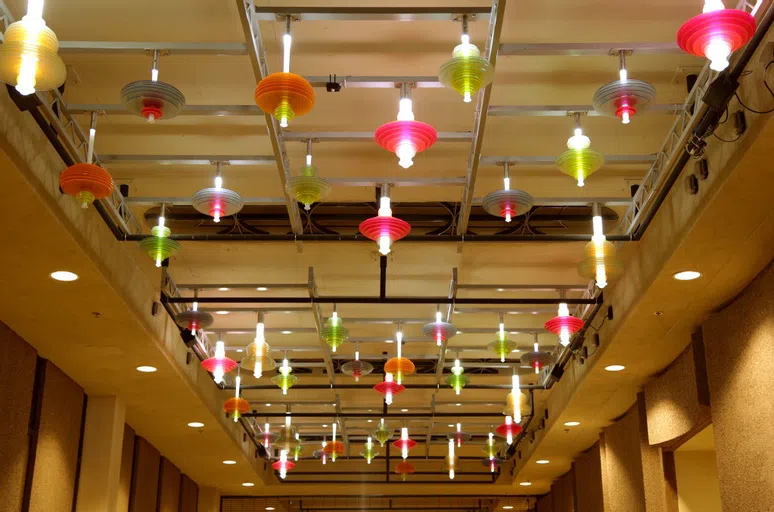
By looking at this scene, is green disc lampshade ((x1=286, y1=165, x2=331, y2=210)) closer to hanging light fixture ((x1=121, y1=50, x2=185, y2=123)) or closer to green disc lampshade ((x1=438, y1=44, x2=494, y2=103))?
hanging light fixture ((x1=121, y1=50, x2=185, y2=123))

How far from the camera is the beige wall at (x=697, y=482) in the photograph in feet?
36.3

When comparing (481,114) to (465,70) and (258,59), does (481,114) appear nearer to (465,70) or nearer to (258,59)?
(465,70)

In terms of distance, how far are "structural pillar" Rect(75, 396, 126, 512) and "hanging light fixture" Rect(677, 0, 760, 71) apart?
9.27m

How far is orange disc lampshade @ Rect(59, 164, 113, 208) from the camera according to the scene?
6090mm

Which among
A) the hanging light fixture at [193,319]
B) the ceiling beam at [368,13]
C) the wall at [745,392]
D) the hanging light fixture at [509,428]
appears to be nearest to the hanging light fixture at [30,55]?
the ceiling beam at [368,13]

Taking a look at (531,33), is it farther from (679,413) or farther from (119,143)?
(679,413)

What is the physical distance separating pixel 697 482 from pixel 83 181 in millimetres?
8639

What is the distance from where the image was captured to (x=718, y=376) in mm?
8797

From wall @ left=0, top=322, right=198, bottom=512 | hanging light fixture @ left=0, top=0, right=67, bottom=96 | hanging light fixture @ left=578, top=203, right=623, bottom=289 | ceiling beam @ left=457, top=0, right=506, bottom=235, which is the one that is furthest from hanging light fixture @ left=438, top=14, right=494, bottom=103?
wall @ left=0, top=322, right=198, bottom=512

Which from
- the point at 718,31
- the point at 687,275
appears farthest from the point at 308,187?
Answer: the point at 687,275

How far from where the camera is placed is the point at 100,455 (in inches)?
451

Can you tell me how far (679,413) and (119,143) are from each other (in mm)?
6803

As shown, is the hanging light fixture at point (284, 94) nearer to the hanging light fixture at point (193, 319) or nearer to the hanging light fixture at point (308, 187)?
the hanging light fixture at point (308, 187)

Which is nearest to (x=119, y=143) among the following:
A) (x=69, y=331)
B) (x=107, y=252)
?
(x=107, y=252)
